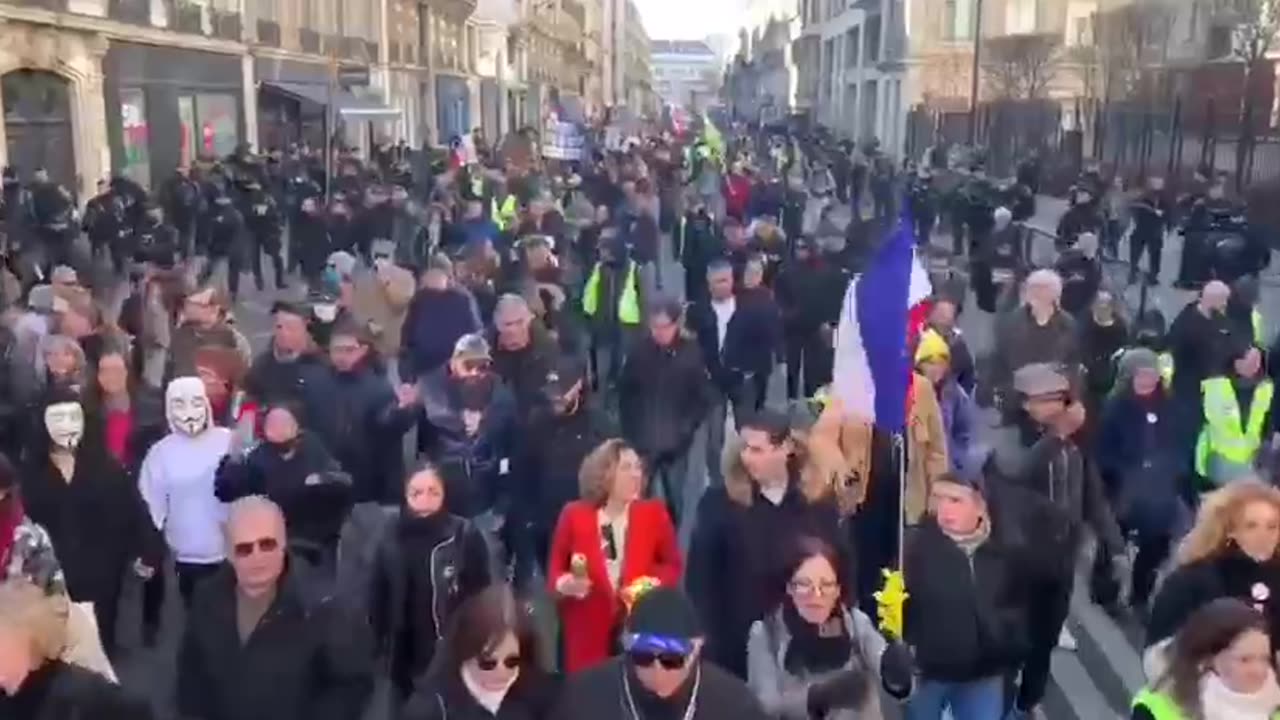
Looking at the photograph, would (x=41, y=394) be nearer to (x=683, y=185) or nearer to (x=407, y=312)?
(x=407, y=312)

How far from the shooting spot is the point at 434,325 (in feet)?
29.7

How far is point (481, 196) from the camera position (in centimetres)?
1825

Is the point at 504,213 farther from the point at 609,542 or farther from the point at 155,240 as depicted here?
the point at 609,542

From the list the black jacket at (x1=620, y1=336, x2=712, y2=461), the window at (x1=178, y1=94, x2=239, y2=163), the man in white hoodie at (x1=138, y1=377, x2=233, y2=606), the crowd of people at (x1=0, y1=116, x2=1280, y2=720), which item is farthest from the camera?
the window at (x1=178, y1=94, x2=239, y2=163)

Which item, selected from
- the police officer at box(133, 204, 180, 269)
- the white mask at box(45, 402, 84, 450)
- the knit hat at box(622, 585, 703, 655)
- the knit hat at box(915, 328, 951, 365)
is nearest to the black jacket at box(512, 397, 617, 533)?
the knit hat at box(915, 328, 951, 365)

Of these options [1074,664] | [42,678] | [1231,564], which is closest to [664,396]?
[1074,664]

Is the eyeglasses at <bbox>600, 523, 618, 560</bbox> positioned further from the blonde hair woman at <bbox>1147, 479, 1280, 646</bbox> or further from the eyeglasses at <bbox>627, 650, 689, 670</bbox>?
the blonde hair woman at <bbox>1147, 479, 1280, 646</bbox>

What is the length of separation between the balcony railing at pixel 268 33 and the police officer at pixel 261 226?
14.2 m

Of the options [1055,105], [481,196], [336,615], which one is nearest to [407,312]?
[336,615]

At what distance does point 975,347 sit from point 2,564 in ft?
34.2

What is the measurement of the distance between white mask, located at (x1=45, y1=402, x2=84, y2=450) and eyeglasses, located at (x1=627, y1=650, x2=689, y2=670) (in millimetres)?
3396

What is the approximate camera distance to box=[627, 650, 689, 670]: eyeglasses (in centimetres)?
363

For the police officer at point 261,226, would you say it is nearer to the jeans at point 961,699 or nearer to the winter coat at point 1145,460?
the winter coat at point 1145,460

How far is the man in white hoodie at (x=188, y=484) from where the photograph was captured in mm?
6141
